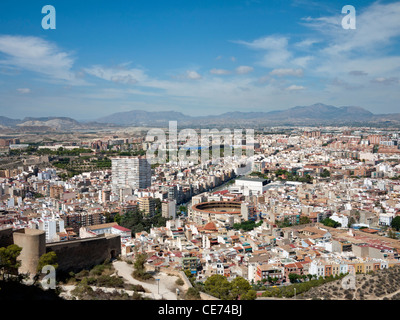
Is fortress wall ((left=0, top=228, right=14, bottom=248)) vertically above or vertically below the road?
above

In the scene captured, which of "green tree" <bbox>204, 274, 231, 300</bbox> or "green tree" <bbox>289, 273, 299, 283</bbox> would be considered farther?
"green tree" <bbox>289, 273, 299, 283</bbox>

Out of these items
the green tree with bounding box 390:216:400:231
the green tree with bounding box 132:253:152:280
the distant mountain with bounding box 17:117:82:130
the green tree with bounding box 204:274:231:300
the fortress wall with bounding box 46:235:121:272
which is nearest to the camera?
the fortress wall with bounding box 46:235:121:272

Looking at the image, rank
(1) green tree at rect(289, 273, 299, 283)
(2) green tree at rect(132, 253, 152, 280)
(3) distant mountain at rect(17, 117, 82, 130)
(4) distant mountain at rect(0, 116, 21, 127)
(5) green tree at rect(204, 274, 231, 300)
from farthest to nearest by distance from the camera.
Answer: (3) distant mountain at rect(17, 117, 82, 130) < (4) distant mountain at rect(0, 116, 21, 127) < (1) green tree at rect(289, 273, 299, 283) < (5) green tree at rect(204, 274, 231, 300) < (2) green tree at rect(132, 253, 152, 280)

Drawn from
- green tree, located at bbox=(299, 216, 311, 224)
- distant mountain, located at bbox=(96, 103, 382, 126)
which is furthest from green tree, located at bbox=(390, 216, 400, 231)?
distant mountain, located at bbox=(96, 103, 382, 126)

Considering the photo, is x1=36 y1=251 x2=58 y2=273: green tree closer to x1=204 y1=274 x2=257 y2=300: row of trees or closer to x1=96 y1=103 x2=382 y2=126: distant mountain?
x1=204 y1=274 x2=257 y2=300: row of trees

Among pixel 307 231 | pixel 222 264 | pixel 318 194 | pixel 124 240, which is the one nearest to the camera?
pixel 222 264

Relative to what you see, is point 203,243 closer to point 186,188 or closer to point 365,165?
point 186,188

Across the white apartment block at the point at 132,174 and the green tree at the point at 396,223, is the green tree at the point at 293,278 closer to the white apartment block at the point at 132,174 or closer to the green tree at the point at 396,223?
the green tree at the point at 396,223
